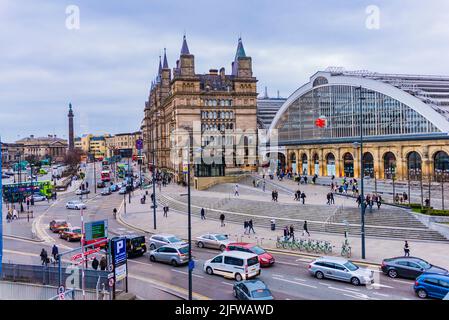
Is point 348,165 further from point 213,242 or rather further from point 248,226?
point 213,242

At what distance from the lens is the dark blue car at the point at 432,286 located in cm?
1938

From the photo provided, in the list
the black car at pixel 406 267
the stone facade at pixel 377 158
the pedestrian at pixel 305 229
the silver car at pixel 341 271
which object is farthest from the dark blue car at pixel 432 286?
the stone facade at pixel 377 158

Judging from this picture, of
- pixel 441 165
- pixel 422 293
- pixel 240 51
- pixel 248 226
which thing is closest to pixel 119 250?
pixel 422 293

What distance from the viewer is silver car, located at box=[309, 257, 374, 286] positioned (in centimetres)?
2222

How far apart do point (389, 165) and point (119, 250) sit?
5430 centimetres

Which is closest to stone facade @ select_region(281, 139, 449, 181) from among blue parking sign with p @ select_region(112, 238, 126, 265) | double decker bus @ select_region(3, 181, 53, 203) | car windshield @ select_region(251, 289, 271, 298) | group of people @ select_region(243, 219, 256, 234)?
group of people @ select_region(243, 219, 256, 234)

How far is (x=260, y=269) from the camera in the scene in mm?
24906

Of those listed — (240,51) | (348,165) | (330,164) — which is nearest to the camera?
(348,165)

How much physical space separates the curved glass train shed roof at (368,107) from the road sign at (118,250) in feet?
164

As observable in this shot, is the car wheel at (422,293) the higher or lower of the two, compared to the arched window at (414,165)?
lower

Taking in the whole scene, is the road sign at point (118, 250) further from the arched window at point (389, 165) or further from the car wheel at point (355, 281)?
the arched window at point (389, 165)

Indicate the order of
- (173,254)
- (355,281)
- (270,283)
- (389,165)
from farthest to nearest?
(389,165), (173,254), (270,283), (355,281)

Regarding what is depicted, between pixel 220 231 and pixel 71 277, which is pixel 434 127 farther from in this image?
pixel 71 277

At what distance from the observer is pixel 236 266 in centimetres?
2330
